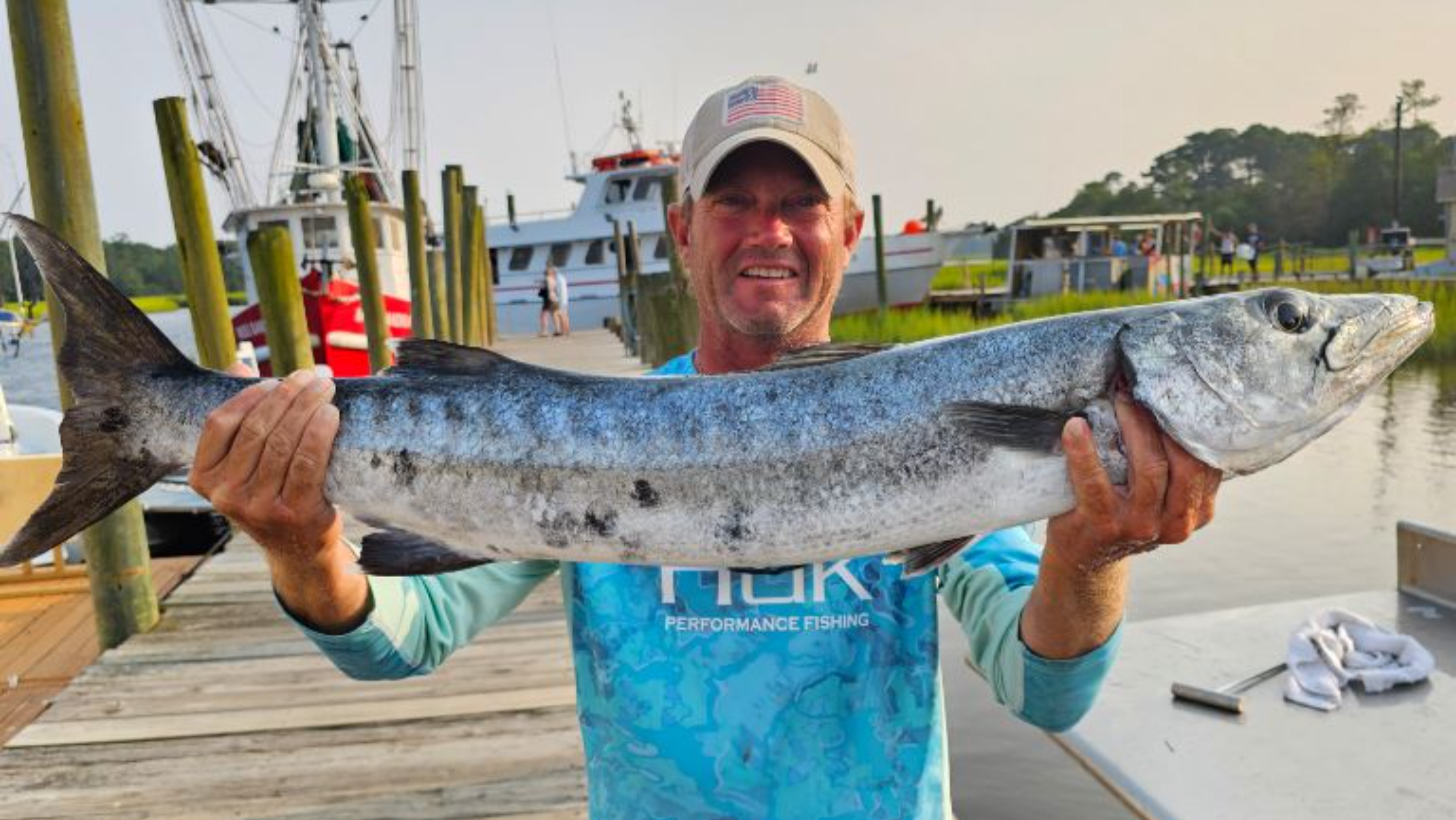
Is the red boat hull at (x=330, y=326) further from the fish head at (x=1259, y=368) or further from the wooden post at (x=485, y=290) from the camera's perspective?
the fish head at (x=1259, y=368)

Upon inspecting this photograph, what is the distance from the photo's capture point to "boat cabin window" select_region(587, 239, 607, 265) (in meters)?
39.4

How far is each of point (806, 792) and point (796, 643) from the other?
1.16 ft

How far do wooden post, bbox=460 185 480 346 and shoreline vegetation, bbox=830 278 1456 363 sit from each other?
9.34 metres

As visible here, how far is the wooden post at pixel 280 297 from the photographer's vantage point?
7.24 metres

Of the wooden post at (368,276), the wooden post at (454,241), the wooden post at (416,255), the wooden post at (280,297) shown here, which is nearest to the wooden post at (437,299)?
the wooden post at (454,241)

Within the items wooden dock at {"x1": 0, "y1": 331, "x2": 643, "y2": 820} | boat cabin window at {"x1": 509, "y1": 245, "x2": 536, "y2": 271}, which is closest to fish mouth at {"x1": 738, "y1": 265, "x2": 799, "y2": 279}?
wooden dock at {"x1": 0, "y1": 331, "x2": 643, "y2": 820}

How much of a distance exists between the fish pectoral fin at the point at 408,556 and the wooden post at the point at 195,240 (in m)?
5.36

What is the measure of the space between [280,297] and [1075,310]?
21.0 meters

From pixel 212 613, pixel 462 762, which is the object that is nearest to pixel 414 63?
pixel 212 613

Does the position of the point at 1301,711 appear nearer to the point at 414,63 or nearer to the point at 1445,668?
the point at 1445,668

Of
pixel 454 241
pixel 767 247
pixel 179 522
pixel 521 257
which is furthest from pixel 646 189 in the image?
pixel 767 247

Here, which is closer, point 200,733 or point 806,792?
point 806,792

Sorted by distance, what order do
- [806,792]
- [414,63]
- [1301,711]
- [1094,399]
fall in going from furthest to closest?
[414,63]
[1301,711]
[806,792]
[1094,399]

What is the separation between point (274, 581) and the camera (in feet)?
8.03
